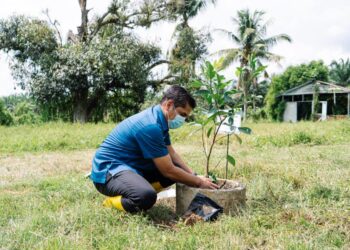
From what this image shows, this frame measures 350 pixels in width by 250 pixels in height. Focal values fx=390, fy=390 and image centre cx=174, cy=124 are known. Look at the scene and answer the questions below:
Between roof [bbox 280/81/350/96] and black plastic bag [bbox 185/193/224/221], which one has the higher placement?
roof [bbox 280/81/350/96]

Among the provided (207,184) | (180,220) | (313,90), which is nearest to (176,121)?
(207,184)

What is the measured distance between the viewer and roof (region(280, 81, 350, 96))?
22423 mm

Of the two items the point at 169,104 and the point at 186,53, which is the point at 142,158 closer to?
the point at 169,104

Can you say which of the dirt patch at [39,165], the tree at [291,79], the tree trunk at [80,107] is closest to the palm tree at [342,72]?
the tree at [291,79]

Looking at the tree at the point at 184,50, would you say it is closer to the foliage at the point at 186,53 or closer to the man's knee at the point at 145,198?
the foliage at the point at 186,53

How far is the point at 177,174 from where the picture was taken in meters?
2.86

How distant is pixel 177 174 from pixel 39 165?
3.53m

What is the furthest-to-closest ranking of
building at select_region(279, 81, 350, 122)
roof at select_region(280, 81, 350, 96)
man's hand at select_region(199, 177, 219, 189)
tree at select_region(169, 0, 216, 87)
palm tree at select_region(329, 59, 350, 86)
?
palm tree at select_region(329, 59, 350, 86) < building at select_region(279, 81, 350, 122) < roof at select_region(280, 81, 350, 96) < tree at select_region(169, 0, 216, 87) < man's hand at select_region(199, 177, 219, 189)

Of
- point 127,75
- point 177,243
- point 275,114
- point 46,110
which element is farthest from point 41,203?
point 275,114

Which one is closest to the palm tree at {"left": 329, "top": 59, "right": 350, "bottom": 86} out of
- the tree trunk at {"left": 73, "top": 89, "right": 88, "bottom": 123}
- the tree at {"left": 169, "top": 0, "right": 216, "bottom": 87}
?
the tree at {"left": 169, "top": 0, "right": 216, "bottom": 87}

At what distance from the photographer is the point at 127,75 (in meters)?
15.2

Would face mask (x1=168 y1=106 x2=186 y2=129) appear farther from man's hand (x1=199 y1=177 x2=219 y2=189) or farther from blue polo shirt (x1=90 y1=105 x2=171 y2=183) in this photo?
man's hand (x1=199 y1=177 x2=219 y2=189)

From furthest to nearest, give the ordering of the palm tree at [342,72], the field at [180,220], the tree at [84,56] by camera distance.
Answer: the palm tree at [342,72]
the tree at [84,56]
the field at [180,220]

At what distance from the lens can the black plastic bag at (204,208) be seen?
2.73 meters
